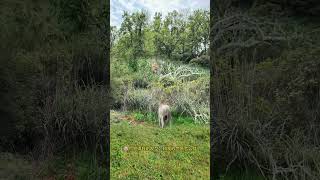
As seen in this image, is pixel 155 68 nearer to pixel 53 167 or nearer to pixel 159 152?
pixel 159 152

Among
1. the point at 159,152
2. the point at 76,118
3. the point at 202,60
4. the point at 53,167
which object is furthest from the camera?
the point at 76,118

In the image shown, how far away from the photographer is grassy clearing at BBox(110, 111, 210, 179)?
5121 mm

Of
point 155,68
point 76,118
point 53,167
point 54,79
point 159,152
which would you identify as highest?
point 155,68

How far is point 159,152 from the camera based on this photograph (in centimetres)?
515

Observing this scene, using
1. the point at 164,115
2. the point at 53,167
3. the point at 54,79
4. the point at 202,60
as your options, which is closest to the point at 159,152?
the point at 164,115

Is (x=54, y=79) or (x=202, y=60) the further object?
(x=54, y=79)

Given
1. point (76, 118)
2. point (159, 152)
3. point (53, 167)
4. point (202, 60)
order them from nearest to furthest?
1. point (159, 152)
2. point (202, 60)
3. point (53, 167)
4. point (76, 118)

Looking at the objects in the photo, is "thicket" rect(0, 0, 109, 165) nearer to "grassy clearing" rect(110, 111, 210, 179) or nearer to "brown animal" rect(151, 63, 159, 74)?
"grassy clearing" rect(110, 111, 210, 179)

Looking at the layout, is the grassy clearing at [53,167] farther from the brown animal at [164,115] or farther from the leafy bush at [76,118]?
the brown animal at [164,115]

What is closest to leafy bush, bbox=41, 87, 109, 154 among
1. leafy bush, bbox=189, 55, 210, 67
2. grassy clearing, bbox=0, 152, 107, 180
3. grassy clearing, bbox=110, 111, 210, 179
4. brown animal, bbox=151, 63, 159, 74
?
grassy clearing, bbox=0, 152, 107, 180

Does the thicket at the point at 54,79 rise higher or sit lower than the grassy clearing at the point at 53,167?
higher

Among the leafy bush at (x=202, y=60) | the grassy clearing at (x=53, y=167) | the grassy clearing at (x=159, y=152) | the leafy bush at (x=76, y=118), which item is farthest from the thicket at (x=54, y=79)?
the leafy bush at (x=202, y=60)

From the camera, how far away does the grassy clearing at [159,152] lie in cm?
512

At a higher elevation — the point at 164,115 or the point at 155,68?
the point at 155,68
